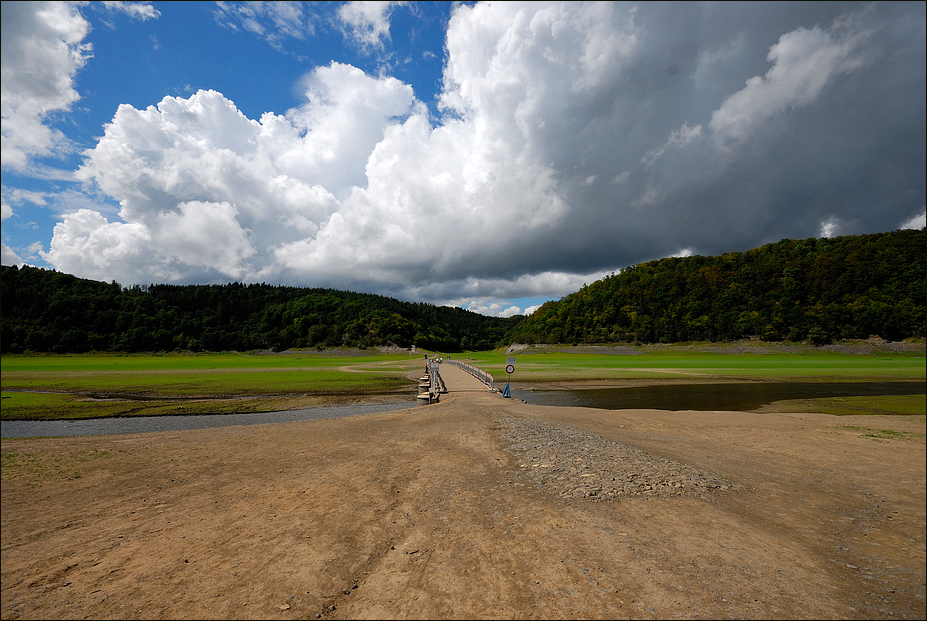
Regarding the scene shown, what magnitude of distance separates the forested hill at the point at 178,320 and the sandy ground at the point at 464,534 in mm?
100098

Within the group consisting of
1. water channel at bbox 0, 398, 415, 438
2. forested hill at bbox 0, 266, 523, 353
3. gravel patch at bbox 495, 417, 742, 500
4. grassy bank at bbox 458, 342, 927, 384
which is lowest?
grassy bank at bbox 458, 342, 927, 384

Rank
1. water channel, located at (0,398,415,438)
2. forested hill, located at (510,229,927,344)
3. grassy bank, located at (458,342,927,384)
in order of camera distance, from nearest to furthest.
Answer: water channel, located at (0,398,415,438) < grassy bank, located at (458,342,927,384) < forested hill, located at (510,229,927,344)

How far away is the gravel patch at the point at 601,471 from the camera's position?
871 cm

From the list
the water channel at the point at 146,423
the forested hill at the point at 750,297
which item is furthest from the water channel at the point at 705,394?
the forested hill at the point at 750,297

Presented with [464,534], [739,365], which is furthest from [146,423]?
[739,365]

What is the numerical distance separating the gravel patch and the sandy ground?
0.36ft

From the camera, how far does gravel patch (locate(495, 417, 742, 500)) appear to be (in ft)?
28.6

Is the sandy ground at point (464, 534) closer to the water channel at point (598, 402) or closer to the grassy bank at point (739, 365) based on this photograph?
the grassy bank at point (739, 365)

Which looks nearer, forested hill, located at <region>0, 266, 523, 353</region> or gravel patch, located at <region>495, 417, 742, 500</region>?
gravel patch, located at <region>495, 417, 742, 500</region>

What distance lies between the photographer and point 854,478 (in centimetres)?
890

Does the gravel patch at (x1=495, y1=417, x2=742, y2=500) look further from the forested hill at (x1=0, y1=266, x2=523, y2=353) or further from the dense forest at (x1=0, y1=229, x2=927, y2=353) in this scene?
the forested hill at (x1=0, y1=266, x2=523, y2=353)

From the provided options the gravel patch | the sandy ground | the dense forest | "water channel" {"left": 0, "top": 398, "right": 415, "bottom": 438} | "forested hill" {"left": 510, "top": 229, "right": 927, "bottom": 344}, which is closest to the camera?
the sandy ground

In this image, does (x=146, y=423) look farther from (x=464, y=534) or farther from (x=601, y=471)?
(x=601, y=471)

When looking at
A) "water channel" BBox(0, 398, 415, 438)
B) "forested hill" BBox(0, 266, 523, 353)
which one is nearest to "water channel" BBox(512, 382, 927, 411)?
"water channel" BBox(0, 398, 415, 438)
